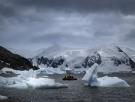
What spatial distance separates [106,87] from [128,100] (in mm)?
22606

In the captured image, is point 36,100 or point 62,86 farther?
point 62,86

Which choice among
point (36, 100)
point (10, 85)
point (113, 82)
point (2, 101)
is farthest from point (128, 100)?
point (10, 85)

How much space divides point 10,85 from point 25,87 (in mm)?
4685

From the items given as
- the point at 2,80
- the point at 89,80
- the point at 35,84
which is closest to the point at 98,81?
the point at 89,80

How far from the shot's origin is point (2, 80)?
3076 inches

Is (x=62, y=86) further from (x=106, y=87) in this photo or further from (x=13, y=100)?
(x=13, y=100)

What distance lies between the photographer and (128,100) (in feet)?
166

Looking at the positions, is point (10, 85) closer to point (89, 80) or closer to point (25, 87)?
point (25, 87)

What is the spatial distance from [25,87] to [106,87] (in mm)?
15475

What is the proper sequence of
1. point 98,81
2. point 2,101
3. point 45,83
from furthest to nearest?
point 98,81
point 45,83
point 2,101

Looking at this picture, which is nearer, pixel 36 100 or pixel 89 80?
pixel 36 100

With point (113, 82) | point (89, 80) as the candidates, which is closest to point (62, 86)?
point (89, 80)

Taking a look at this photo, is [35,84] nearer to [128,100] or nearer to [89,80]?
[89,80]

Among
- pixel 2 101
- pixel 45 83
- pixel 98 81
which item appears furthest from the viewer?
pixel 98 81
